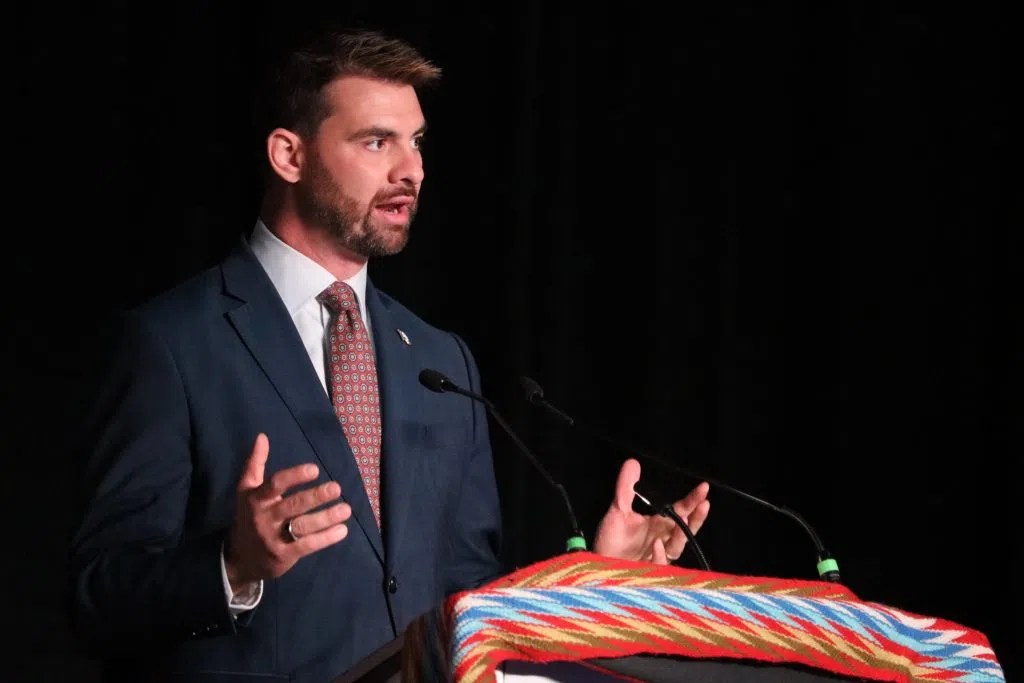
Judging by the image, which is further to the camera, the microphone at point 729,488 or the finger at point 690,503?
the finger at point 690,503

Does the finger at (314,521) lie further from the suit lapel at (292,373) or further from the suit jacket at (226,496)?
the suit lapel at (292,373)

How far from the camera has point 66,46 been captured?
2.81m

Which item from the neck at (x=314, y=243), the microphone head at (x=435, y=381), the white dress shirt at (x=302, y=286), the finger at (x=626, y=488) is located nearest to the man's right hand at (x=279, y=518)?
the microphone head at (x=435, y=381)

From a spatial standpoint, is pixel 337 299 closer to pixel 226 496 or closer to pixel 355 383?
pixel 355 383

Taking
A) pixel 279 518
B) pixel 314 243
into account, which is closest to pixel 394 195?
pixel 314 243

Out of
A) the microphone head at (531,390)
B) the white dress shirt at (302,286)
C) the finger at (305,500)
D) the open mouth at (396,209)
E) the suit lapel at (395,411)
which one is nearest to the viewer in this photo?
the finger at (305,500)

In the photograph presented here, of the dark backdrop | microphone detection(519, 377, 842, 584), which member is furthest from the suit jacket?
the dark backdrop

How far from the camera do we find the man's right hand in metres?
1.26

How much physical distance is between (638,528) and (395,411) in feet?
1.55

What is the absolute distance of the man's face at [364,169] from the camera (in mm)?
2117

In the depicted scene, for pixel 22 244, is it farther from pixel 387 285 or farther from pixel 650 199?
pixel 650 199

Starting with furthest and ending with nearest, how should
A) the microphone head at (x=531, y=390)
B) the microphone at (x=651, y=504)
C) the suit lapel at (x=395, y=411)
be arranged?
the suit lapel at (x=395, y=411) → the microphone head at (x=531, y=390) → the microphone at (x=651, y=504)

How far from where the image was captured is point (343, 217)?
2109 mm

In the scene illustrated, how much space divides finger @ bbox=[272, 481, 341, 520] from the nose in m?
0.98
